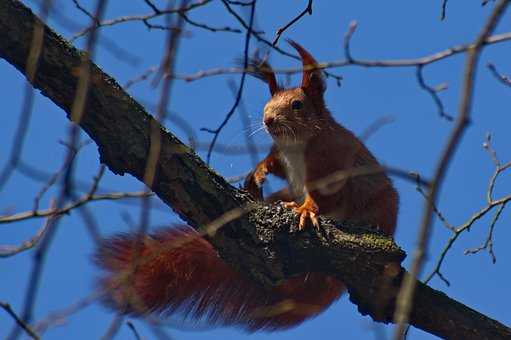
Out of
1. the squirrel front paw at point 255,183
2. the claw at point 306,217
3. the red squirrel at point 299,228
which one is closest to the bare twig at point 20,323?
the red squirrel at point 299,228

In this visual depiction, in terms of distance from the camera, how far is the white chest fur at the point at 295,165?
437 centimetres

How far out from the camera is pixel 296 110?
14.8 ft

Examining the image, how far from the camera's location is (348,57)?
7.25 ft

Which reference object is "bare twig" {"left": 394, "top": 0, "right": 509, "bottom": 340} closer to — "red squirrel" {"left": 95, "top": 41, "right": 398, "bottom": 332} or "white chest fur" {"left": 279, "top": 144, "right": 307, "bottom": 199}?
"red squirrel" {"left": 95, "top": 41, "right": 398, "bottom": 332}

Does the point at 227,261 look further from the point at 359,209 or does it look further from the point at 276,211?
the point at 359,209

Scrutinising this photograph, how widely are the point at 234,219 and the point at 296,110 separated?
1179 millimetres

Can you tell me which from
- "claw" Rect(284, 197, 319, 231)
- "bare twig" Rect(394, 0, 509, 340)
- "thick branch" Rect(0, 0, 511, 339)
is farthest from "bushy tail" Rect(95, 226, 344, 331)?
"bare twig" Rect(394, 0, 509, 340)

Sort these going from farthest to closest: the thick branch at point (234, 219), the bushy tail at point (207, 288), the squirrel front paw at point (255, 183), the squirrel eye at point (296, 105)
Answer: the squirrel eye at point (296, 105) < the squirrel front paw at point (255, 183) < the bushy tail at point (207, 288) < the thick branch at point (234, 219)

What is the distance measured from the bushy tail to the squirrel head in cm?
80

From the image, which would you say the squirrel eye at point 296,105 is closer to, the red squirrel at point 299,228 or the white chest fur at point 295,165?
the red squirrel at point 299,228

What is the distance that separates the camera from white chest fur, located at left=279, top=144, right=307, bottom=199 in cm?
437

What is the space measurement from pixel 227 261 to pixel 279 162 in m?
0.91

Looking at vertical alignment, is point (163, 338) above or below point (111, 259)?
below

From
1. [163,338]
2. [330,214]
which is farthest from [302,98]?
[163,338]
